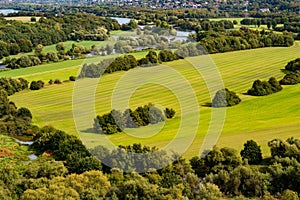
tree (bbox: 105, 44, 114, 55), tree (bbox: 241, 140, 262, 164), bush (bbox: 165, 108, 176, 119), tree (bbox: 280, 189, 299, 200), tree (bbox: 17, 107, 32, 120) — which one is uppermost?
tree (bbox: 280, 189, 299, 200)

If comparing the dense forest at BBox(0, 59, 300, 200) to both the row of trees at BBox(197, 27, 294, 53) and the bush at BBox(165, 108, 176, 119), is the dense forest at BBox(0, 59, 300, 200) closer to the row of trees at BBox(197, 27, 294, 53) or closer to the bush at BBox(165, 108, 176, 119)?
the bush at BBox(165, 108, 176, 119)

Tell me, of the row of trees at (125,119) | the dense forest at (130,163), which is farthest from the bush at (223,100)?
the row of trees at (125,119)

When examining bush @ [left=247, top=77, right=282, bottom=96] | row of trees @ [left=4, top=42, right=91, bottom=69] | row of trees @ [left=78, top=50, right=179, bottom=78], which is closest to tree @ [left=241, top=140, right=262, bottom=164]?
bush @ [left=247, top=77, right=282, bottom=96]

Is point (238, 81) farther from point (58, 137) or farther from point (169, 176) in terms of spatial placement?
point (169, 176)

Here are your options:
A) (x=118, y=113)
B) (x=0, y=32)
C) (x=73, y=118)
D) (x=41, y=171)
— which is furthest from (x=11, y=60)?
(x=41, y=171)

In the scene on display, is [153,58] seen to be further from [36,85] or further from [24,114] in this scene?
[24,114]
